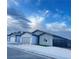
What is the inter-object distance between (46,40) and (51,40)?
5 cm

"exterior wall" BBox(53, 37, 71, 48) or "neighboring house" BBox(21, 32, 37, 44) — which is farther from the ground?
"neighboring house" BBox(21, 32, 37, 44)

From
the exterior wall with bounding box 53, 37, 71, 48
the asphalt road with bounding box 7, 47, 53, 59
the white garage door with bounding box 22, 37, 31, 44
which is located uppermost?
the white garage door with bounding box 22, 37, 31, 44

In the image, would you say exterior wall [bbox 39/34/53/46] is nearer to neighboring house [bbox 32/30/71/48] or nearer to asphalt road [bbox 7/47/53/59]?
neighboring house [bbox 32/30/71/48]

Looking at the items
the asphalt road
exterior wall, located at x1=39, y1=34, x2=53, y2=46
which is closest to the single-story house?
exterior wall, located at x1=39, y1=34, x2=53, y2=46

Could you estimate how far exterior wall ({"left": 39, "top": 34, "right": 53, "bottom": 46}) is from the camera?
66.1 inches

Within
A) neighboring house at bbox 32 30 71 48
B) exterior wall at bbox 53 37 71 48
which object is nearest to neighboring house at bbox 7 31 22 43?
neighboring house at bbox 32 30 71 48

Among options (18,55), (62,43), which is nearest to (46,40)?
(62,43)

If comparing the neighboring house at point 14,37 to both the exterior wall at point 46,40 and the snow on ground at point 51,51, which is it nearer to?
the snow on ground at point 51,51

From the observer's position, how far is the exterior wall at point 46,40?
66.1 inches

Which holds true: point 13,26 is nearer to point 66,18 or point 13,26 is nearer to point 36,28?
point 36,28
